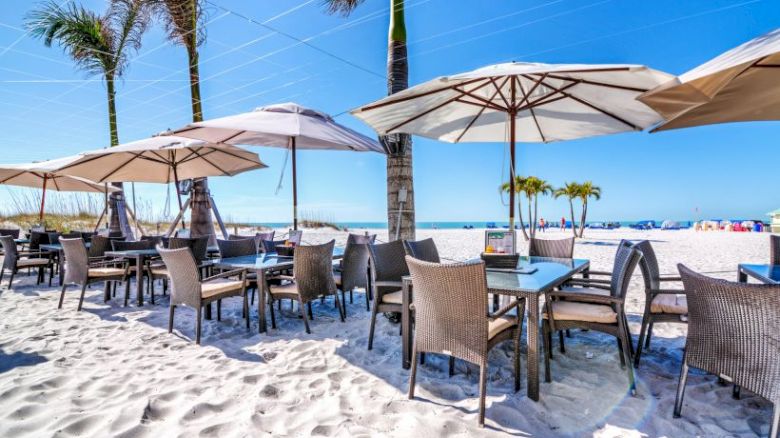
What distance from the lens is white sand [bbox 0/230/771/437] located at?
1970 mm

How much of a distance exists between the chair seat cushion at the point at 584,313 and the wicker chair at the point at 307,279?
2184mm

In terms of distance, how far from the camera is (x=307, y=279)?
3.79 metres

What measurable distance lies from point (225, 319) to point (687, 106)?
462 centimetres

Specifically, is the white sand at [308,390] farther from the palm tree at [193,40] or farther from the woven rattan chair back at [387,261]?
the palm tree at [193,40]

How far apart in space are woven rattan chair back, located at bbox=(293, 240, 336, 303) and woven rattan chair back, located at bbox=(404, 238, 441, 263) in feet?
2.67

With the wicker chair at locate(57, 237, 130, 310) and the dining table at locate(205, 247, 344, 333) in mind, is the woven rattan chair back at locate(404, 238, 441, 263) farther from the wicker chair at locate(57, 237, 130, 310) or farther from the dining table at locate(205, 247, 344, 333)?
the wicker chair at locate(57, 237, 130, 310)

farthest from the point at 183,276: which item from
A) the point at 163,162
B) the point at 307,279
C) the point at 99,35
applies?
the point at 99,35

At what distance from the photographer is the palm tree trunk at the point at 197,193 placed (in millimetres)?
8023

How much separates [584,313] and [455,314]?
107 cm

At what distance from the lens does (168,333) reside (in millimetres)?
3596

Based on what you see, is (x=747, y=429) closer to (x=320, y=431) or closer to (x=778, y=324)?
(x=778, y=324)

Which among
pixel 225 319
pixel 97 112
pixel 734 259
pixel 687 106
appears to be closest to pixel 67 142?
pixel 97 112

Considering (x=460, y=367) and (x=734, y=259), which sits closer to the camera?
(x=460, y=367)

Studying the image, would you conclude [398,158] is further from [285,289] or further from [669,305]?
[669,305]
